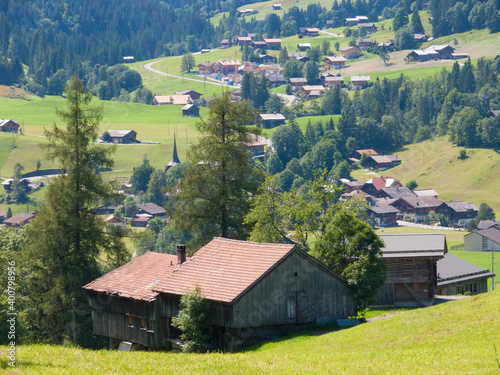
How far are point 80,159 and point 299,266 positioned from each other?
1808cm

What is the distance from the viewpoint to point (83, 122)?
4756cm

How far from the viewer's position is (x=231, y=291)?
33562 millimetres

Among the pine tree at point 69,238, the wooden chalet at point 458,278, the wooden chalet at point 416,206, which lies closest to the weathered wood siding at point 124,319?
the pine tree at point 69,238

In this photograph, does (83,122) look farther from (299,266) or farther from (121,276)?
(299,266)

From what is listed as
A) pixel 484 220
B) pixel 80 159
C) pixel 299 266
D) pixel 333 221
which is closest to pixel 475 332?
pixel 299 266

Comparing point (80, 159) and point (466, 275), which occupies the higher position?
point (80, 159)

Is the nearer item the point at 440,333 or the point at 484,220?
the point at 440,333

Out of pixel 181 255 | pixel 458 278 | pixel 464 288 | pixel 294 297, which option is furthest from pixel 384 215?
pixel 294 297

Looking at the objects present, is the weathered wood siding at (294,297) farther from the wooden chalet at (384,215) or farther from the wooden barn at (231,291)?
the wooden chalet at (384,215)

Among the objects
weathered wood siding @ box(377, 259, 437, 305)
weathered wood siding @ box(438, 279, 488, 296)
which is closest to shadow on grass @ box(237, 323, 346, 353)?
weathered wood siding @ box(377, 259, 437, 305)

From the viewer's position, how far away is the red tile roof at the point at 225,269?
111 ft

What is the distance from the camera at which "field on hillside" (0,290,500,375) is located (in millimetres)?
A: 22047

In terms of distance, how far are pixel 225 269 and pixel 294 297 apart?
141 inches

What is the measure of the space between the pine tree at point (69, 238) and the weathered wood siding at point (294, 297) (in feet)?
48.8
